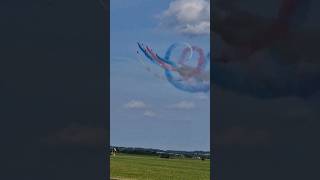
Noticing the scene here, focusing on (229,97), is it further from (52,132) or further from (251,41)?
(52,132)

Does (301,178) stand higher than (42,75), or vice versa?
(42,75)

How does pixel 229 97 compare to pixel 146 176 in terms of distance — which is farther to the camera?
pixel 146 176

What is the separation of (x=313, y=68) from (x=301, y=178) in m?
1.82

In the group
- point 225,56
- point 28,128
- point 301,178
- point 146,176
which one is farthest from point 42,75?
point 146,176

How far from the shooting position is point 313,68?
27.6 ft

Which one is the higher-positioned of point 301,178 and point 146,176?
point 301,178

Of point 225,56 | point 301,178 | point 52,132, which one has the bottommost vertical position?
point 301,178

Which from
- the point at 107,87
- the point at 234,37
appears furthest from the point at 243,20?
the point at 107,87

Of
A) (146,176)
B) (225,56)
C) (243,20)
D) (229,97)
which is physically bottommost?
(146,176)

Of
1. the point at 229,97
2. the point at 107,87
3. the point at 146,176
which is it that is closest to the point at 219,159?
the point at 229,97

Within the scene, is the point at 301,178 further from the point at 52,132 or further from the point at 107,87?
the point at 52,132

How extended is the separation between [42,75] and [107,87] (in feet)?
3.69

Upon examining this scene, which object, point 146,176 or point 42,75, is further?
point 146,176

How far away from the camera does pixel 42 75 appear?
27.8ft
